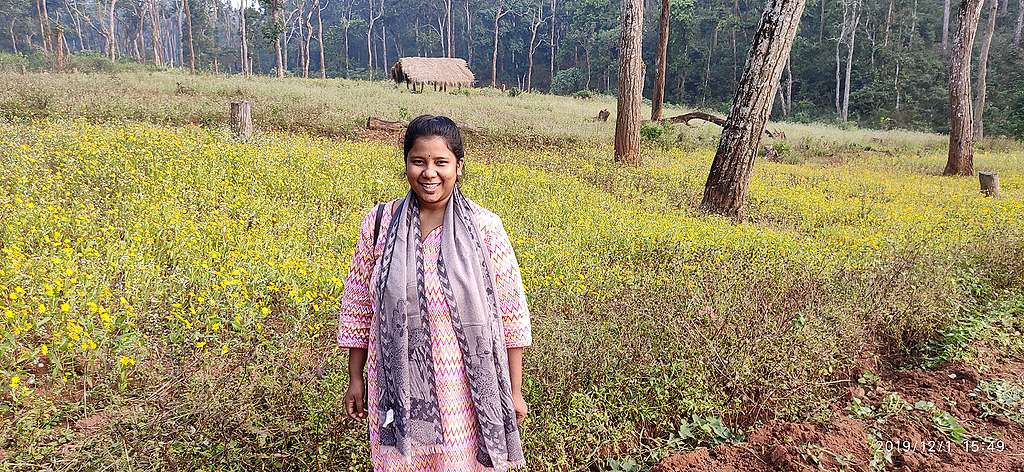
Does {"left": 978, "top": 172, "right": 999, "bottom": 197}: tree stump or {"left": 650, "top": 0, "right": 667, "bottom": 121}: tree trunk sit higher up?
{"left": 650, "top": 0, "right": 667, "bottom": 121}: tree trunk

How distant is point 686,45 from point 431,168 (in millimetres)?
39462

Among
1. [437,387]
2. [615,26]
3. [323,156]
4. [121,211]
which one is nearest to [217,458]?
[437,387]

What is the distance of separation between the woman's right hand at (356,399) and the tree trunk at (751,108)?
574 cm

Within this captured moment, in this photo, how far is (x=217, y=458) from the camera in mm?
2453

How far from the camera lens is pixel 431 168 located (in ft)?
5.81

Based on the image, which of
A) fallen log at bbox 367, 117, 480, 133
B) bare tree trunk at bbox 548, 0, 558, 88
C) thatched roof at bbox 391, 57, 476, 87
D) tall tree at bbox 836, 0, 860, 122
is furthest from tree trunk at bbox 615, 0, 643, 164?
bare tree trunk at bbox 548, 0, 558, 88

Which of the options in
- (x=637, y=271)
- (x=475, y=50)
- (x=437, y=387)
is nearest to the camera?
(x=437, y=387)

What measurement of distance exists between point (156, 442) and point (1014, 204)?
9.28 meters

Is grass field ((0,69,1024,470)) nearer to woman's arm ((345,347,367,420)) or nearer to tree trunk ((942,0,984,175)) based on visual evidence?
woman's arm ((345,347,367,420))

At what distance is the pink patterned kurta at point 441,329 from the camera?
1.82 metres

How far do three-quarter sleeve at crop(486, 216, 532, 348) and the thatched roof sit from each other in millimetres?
24834

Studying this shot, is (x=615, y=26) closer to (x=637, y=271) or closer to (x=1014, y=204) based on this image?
(x=1014, y=204)

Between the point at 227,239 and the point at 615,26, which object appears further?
the point at 615,26

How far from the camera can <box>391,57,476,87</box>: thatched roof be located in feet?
86.5
